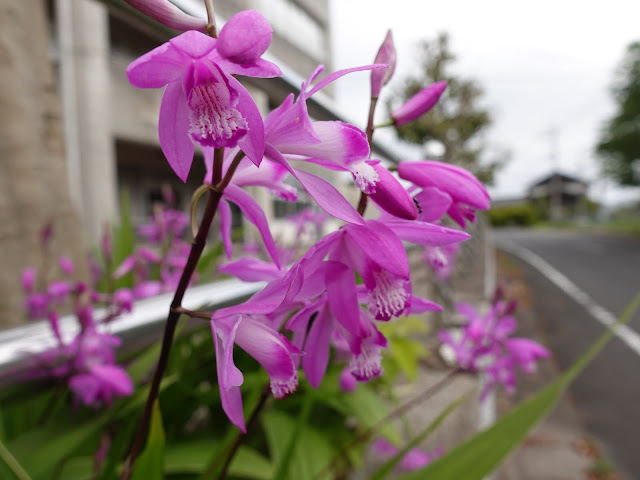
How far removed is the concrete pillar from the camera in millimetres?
8211

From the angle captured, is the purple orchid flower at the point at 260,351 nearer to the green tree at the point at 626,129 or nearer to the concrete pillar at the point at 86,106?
the concrete pillar at the point at 86,106

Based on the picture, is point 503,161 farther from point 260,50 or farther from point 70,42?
point 260,50

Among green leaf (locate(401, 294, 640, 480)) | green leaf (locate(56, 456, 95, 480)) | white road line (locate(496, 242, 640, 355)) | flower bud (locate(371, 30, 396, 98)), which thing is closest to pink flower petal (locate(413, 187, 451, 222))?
flower bud (locate(371, 30, 396, 98))

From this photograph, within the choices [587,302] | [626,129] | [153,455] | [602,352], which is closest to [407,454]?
[153,455]

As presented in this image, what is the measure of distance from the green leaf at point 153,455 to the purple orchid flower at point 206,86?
0.27 metres

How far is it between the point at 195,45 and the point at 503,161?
1860 cm

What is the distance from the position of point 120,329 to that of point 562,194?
205ft

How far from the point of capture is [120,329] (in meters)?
0.71

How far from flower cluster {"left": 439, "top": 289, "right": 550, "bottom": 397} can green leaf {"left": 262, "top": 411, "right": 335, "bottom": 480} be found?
0.47 meters

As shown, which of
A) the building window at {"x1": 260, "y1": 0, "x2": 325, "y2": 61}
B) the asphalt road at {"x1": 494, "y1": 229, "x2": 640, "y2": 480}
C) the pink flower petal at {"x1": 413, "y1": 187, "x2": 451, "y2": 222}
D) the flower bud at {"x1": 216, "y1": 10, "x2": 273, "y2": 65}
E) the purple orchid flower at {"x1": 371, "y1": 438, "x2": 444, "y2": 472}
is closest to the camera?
the flower bud at {"x1": 216, "y1": 10, "x2": 273, "y2": 65}

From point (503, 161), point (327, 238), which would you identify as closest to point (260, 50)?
point (327, 238)

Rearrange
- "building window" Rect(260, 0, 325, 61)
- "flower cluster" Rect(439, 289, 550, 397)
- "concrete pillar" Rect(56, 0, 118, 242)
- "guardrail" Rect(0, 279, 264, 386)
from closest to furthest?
"guardrail" Rect(0, 279, 264, 386) < "flower cluster" Rect(439, 289, 550, 397) < "concrete pillar" Rect(56, 0, 118, 242) < "building window" Rect(260, 0, 325, 61)

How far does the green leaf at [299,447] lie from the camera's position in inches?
41.3

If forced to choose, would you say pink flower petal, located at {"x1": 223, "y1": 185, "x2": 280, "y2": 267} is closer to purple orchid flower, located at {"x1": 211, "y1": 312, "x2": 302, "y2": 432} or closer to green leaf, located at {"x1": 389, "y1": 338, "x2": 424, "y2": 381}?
purple orchid flower, located at {"x1": 211, "y1": 312, "x2": 302, "y2": 432}
